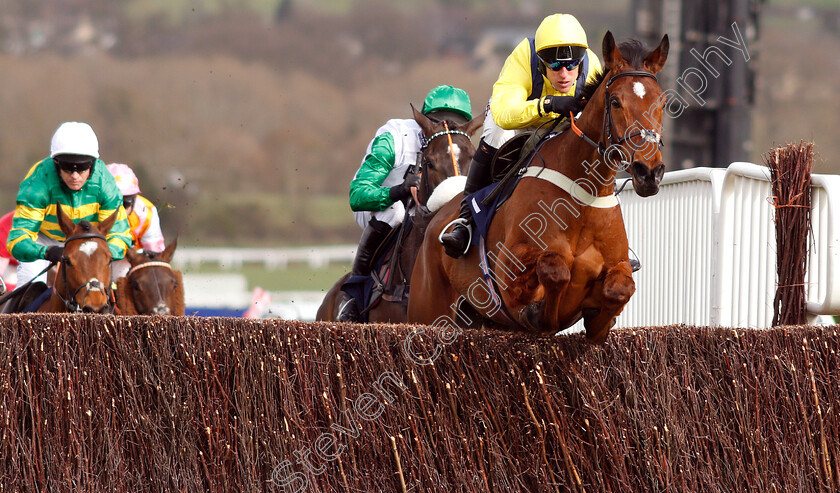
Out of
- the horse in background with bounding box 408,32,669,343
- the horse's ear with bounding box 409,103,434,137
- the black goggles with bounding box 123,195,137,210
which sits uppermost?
the black goggles with bounding box 123,195,137,210

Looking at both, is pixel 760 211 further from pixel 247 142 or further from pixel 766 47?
pixel 247 142

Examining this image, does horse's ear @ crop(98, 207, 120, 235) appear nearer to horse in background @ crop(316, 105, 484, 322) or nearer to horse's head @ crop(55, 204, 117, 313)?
horse's head @ crop(55, 204, 117, 313)

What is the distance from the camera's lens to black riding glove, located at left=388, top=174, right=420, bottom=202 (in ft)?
19.3

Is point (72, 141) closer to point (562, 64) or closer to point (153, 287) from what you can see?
point (153, 287)

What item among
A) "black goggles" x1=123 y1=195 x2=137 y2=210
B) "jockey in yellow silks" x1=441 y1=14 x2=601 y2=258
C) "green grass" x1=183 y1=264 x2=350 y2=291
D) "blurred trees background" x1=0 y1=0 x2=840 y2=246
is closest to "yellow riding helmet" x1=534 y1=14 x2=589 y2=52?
"jockey in yellow silks" x1=441 y1=14 x2=601 y2=258

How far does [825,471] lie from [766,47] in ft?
71.1

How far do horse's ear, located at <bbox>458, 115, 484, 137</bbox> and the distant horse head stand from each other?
2.29 metres

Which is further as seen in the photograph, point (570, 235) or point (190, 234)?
point (190, 234)

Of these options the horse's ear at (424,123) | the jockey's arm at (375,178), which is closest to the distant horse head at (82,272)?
the jockey's arm at (375,178)

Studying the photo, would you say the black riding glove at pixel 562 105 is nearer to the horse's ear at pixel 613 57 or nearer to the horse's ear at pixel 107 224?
the horse's ear at pixel 613 57

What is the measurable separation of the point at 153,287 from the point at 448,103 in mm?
2492

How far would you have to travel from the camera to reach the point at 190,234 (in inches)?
1144

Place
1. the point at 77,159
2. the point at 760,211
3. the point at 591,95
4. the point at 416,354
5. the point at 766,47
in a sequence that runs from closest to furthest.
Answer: the point at 416,354
the point at 591,95
the point at 760,211
the point at 77,159
the point at 766,47

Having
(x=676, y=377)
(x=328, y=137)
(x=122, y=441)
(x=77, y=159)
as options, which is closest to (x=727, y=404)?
(x=676, y=377)
